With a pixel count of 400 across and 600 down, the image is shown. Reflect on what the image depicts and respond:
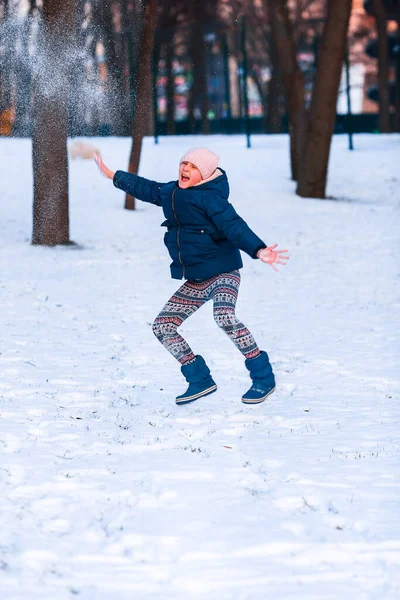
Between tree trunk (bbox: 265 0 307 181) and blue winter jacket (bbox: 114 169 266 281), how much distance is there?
46.1ft

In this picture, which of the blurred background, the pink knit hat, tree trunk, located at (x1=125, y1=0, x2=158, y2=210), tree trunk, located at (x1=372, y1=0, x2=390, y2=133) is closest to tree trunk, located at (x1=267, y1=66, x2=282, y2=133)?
the blurred background

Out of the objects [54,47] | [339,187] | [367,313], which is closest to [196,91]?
[339,187]

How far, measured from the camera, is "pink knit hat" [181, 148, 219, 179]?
5.80m

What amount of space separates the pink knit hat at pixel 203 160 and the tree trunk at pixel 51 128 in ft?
25.3

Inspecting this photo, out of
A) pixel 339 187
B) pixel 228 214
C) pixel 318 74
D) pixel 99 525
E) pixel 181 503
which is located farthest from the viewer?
pixel 339 187

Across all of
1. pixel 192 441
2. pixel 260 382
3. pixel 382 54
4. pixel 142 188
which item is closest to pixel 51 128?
pixel 142 188

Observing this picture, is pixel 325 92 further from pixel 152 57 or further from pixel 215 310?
pixel 215 310

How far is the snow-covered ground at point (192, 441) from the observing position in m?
3.89

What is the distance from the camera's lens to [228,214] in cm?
586

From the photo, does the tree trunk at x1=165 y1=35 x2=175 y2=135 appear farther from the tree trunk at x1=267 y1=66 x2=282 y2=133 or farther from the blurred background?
the tree trunk at x1=267 y1=66 x2=282 y2=133

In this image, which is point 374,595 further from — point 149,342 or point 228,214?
point 149,342

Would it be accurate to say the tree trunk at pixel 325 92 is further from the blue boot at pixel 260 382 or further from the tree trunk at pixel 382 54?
the tree trunk at pixel 382 54

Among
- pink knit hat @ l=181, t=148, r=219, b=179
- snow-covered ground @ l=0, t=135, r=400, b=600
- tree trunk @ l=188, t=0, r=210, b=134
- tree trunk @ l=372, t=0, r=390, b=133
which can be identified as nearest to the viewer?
snow-covered ground @ l=0, t=135, r=400, b=600

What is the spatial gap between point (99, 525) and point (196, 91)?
37655 mm
